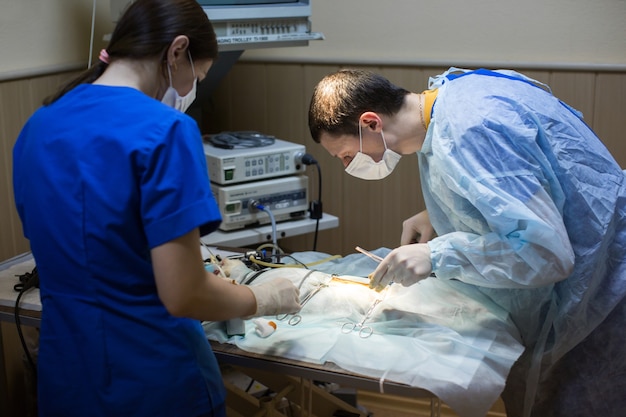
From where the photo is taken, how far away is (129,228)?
124 cm

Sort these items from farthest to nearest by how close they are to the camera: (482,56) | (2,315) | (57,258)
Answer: (482,56), (2,315), (57,258)

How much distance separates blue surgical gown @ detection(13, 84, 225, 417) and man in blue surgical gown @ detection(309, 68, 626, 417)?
0.56 m

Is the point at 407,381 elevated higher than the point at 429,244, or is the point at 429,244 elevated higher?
the point at 429,244

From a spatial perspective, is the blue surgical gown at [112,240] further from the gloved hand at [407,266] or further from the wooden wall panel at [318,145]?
the wooden wall panel at [318,145]

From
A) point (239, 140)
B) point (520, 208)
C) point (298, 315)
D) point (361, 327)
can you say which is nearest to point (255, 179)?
point (239, 140)

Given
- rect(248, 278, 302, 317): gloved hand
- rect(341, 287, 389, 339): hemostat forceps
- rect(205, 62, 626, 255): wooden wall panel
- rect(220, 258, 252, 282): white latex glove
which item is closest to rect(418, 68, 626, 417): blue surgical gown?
rect(341, 287, 389, 339): hemostat forceps

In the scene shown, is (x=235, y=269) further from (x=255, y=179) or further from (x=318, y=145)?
(x=318, y=145)

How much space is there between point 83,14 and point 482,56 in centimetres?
151

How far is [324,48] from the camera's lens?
122 inches

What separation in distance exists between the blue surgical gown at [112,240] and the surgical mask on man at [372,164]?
64 centimetres

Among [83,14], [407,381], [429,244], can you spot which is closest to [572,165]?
[429,244]

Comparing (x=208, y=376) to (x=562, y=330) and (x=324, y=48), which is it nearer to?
(x=562, y=330)

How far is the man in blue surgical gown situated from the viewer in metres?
1.53

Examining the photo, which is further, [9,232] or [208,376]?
[9,232]
